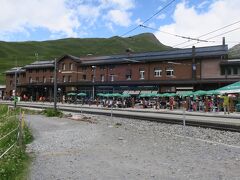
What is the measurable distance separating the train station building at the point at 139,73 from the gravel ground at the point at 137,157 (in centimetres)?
3327

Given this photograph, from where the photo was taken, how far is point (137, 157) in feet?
41.2

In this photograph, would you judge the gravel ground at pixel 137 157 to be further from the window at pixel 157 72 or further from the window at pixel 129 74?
the window at pixel 129 74

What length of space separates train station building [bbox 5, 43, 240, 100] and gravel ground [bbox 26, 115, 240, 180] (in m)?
33.3

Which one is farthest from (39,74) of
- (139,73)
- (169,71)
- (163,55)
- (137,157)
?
(137,157)

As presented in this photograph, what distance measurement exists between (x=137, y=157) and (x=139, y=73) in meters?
58.9

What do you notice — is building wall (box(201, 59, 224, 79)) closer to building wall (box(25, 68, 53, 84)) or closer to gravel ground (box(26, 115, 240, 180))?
building wall (box(25, 68, 53, 84))

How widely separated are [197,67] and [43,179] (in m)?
55.5

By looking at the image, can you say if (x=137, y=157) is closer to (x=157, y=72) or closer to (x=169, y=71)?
(x=169, y=71)

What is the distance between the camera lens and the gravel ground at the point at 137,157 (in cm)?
990

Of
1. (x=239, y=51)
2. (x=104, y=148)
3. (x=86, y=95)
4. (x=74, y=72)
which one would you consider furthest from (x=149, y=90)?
(x=239, y=51)

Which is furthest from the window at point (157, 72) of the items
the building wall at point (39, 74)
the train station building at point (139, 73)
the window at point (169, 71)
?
the building wall at point (39, 74)

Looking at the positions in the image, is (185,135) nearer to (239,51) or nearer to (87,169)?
(87,169)

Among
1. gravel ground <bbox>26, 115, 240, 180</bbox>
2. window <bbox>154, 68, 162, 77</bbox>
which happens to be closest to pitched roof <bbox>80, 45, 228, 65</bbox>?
window <bbox>154, 68, 162, 77</bbox>

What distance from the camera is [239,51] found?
481ft
